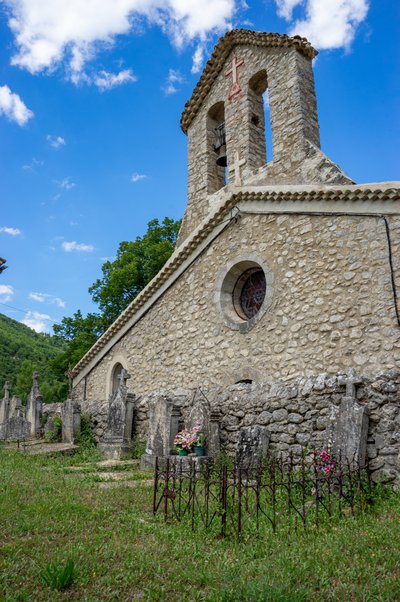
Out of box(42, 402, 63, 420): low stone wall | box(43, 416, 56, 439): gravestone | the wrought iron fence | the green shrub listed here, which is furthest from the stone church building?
the green shrub

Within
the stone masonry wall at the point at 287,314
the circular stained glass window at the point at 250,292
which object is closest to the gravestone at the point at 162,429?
the stone masonry wall at the point at 287,314

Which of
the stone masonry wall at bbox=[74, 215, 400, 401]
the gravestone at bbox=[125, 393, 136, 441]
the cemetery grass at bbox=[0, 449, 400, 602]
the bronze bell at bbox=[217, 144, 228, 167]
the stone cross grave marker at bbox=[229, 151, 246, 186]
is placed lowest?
the cemetery grass at bbox=[0, 449, 400, 602]

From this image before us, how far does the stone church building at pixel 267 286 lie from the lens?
8242 mm

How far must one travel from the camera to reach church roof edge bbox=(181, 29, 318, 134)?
1259cm

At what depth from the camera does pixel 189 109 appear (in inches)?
612

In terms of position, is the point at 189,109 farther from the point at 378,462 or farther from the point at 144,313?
the point at 378,462

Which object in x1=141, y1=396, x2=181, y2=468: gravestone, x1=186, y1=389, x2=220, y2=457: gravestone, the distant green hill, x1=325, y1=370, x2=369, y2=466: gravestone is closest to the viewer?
x1=325, y1=370, x2=369, y2=466: gravestone

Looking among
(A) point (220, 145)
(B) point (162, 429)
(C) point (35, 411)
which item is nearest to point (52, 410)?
(C) point (35, 411)

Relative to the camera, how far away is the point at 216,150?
1485 centimetres

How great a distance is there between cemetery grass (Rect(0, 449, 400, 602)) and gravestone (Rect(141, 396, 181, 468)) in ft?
11.1

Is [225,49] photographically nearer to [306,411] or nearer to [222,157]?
[222,157]

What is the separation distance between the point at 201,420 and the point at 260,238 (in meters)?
4.76

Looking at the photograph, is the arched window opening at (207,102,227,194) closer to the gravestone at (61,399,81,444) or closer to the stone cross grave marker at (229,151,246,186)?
the stone cross grave marker at (229,151,246,186)

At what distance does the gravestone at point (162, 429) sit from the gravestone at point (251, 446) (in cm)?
214
